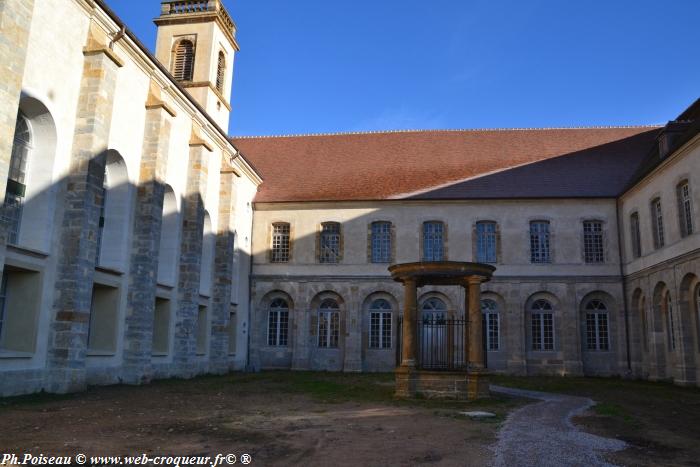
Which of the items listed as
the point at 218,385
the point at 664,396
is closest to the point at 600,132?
the point at 664,396

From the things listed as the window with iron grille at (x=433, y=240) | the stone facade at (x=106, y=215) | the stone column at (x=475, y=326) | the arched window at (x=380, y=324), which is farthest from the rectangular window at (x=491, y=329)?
the stone column at (x=475, y=326)

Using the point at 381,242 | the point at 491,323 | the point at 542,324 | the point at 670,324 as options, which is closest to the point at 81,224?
the point at 381,242

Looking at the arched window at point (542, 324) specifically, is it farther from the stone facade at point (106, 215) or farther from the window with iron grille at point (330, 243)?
the stone facade at point (106, 215)

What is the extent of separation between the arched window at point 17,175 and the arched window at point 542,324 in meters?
20.7

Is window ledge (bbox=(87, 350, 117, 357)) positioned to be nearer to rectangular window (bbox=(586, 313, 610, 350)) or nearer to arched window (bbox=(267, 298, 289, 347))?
arched window (bbox=(267, 298, 289, 347))

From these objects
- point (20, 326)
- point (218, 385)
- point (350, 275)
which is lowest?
point (218, 385)

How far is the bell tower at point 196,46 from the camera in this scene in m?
26.5

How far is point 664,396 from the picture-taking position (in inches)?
657

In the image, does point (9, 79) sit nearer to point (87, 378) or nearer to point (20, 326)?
point (20, 326)

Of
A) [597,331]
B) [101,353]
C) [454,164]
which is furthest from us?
[454,164]

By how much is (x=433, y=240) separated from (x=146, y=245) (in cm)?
1405

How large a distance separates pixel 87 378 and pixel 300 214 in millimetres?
14659

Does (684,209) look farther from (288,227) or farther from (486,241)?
(288,227)

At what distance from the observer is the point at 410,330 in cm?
1430
